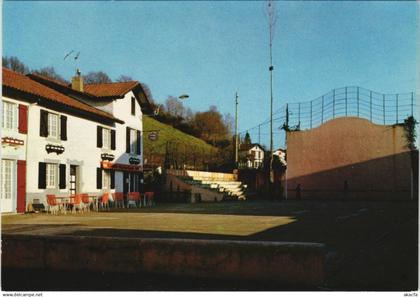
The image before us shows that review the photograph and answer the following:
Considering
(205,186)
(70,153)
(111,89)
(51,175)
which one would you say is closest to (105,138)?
(70,153)

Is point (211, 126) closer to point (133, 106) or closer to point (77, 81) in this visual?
point (133, 106)

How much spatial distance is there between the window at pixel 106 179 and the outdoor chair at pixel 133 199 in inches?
86.1

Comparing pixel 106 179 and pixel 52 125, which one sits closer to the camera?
pixel 52 125

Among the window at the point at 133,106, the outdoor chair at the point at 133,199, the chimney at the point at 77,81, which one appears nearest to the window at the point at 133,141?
the window at the point at 133,106

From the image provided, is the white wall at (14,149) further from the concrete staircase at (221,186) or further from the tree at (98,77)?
the tree at (98,77)

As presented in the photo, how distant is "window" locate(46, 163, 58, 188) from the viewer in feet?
73.2

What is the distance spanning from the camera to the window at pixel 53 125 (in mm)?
22250

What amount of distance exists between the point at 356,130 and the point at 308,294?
25431 mm

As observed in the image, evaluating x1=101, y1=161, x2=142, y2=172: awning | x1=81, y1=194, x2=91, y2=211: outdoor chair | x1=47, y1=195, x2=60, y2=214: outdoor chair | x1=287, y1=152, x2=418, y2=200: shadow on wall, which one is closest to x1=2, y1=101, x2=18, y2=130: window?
x1=47, y1=195, x2=60, y2=214: outdoor chair

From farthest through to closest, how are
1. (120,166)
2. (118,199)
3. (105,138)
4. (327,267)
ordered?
1. (120,166)
2. (105,138)
3. (118,199)
4. (327,267)

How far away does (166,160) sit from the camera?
3503cm

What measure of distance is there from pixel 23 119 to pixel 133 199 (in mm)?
6596

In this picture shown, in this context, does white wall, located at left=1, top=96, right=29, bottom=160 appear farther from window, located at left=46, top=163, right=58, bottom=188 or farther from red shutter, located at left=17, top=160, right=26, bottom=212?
window, located at left=46, top=163, right=58, bottom=188

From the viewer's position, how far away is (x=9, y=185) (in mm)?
19516
